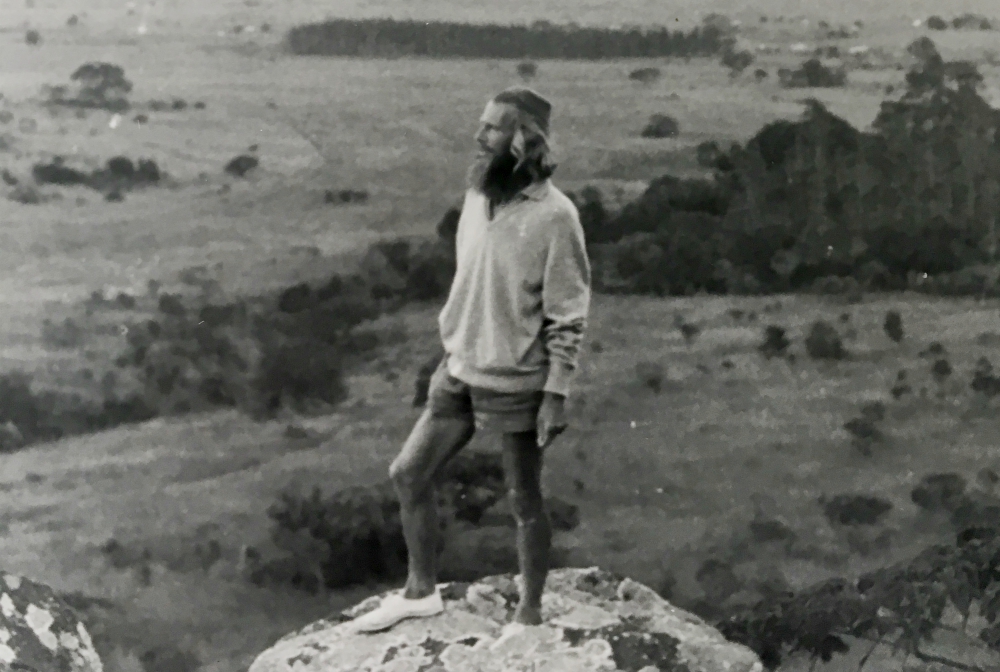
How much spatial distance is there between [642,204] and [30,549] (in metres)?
2.48

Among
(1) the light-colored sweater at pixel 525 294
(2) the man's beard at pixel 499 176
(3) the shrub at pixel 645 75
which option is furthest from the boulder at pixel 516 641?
(3) the shrub at pixel 645 75

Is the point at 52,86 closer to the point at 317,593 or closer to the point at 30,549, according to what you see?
the point at 30,549

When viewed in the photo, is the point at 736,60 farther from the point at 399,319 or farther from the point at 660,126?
the point at 399,319

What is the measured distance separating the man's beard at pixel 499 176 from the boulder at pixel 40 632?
7.19 ft

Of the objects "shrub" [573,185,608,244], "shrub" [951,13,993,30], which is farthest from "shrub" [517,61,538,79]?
"shrub" [951,13,993,30]

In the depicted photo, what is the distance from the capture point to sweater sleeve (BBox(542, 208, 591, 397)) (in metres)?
2.38

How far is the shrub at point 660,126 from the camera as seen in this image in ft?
11.0

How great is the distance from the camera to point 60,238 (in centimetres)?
333

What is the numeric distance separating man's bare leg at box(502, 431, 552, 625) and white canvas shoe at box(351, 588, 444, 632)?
0.32 m

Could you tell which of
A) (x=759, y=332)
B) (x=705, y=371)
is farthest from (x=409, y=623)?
(x=759, y=332)

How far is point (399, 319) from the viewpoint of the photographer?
3.39 m

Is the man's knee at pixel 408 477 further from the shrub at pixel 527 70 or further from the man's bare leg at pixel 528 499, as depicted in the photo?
the shrub at pixel 527 70

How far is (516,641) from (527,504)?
403mm

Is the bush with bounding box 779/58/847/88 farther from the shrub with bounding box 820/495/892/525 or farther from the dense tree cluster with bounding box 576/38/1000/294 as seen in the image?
the shrub with bounding box 820/495/892/525
